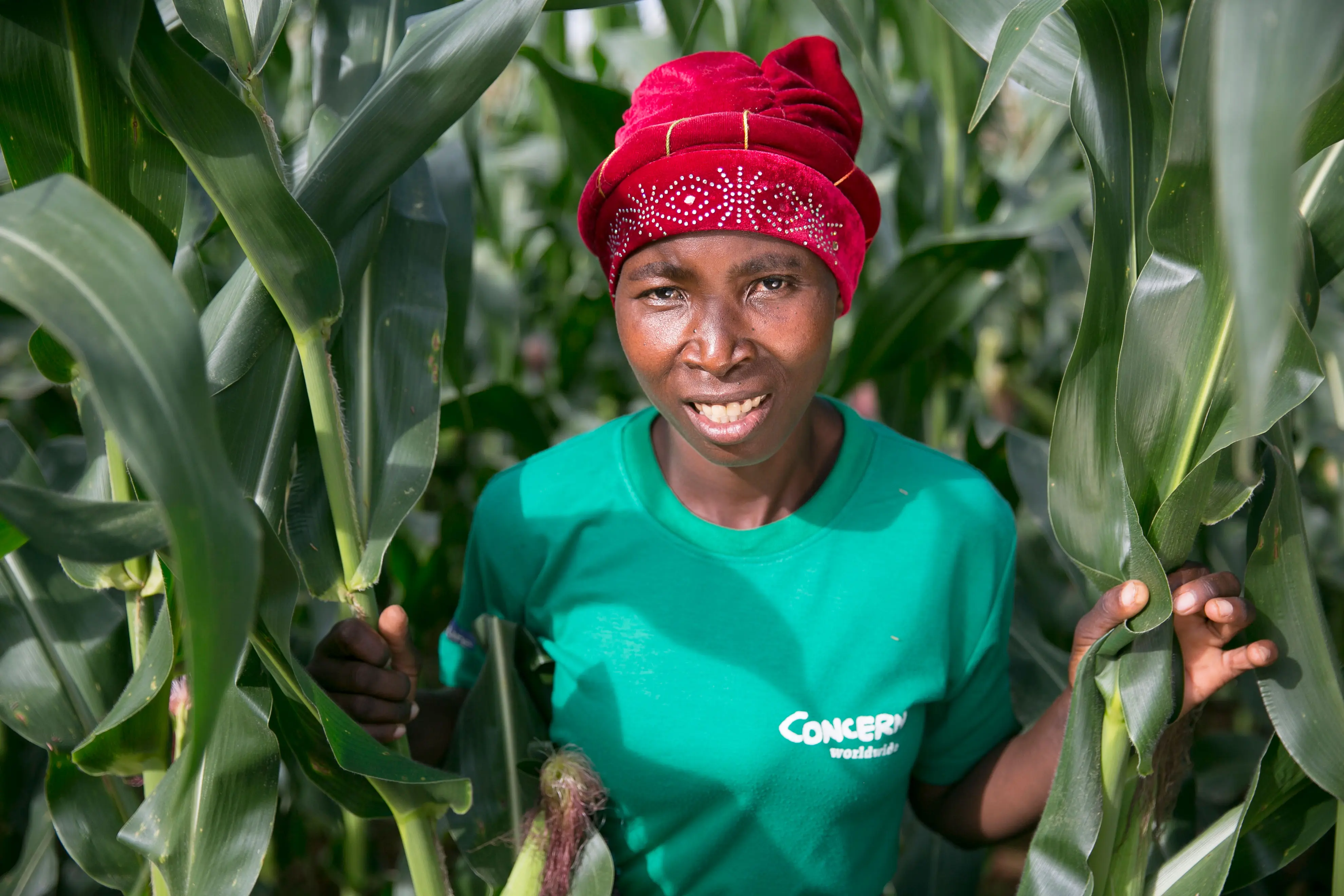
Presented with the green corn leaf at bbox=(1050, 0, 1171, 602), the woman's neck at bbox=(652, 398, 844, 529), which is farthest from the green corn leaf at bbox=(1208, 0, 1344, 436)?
the woman's neck at bbox=(652, 398, 844, 529)

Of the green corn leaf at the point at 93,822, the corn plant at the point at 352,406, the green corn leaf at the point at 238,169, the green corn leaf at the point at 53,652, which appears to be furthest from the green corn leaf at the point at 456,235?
the green corn leaf at the point at 93,822

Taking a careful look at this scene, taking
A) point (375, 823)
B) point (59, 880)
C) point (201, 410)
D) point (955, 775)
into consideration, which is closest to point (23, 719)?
point (59, 880)

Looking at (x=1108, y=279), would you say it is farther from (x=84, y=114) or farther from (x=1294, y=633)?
(x=84, y=114)

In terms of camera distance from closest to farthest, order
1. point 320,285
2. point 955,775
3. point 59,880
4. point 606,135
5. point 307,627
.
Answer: point 320,285 → point 955,775 → point 59,880 → point 606,135 → point 307,627

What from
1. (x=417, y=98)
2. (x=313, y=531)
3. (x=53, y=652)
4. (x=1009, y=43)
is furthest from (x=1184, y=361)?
(x=53, y=652)

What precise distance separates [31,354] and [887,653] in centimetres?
81

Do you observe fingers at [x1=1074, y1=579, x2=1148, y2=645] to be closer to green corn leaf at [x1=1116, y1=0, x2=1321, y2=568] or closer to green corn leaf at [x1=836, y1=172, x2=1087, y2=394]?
green corn leaf at [x1=1116, y1=0, x2=1321, y2=568]

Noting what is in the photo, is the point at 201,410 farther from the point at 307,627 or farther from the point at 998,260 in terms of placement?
the point at 307,627

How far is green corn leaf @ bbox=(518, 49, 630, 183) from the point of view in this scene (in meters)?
1.42

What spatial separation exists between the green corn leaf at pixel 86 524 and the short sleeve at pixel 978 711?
2.63 feet

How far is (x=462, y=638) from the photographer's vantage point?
3.90 feet

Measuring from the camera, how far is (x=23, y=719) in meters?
1.02

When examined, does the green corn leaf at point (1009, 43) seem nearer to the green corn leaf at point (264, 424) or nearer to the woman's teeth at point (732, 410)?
the woman's teeth at point (732, 410)

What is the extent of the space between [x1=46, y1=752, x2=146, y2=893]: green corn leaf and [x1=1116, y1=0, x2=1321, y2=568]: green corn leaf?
992 mm
